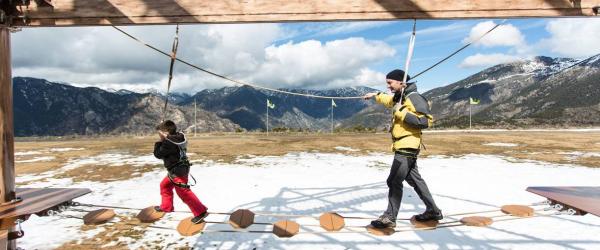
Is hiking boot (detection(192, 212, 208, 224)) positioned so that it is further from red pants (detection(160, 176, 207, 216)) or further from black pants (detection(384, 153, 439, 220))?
black pants (detection(384, 153, 439, 220))

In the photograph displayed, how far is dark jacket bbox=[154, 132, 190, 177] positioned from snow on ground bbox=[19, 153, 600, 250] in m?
1.52

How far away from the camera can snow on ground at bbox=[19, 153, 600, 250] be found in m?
7.64

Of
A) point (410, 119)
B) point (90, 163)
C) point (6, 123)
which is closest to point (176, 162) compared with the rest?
point (6, 123)

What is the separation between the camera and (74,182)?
573 inches

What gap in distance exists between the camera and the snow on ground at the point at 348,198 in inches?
301

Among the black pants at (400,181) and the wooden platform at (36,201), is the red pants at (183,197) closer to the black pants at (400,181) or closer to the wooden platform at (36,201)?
the wooden platform at (36,201)

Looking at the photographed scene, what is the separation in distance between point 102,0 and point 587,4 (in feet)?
23.5

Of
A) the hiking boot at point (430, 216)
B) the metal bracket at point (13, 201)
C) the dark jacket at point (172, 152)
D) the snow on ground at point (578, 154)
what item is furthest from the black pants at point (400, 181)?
the snow on ground at point (578, 154)

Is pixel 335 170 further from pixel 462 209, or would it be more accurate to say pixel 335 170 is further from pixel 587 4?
pixel 587 4

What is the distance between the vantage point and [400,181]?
571cm

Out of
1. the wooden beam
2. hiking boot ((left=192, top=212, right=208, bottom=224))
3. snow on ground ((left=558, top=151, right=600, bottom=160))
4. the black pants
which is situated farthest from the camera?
snow on ground ((left=558, top=151, right=600, bottom=160))

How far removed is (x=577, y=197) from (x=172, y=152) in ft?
21.7

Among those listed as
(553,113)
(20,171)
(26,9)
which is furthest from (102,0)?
(553,113)

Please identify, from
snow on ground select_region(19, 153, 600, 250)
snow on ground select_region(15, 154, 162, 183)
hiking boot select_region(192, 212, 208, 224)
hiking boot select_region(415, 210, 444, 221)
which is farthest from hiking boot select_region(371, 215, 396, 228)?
snow on ground select_region(15, 154, 162, 183)
